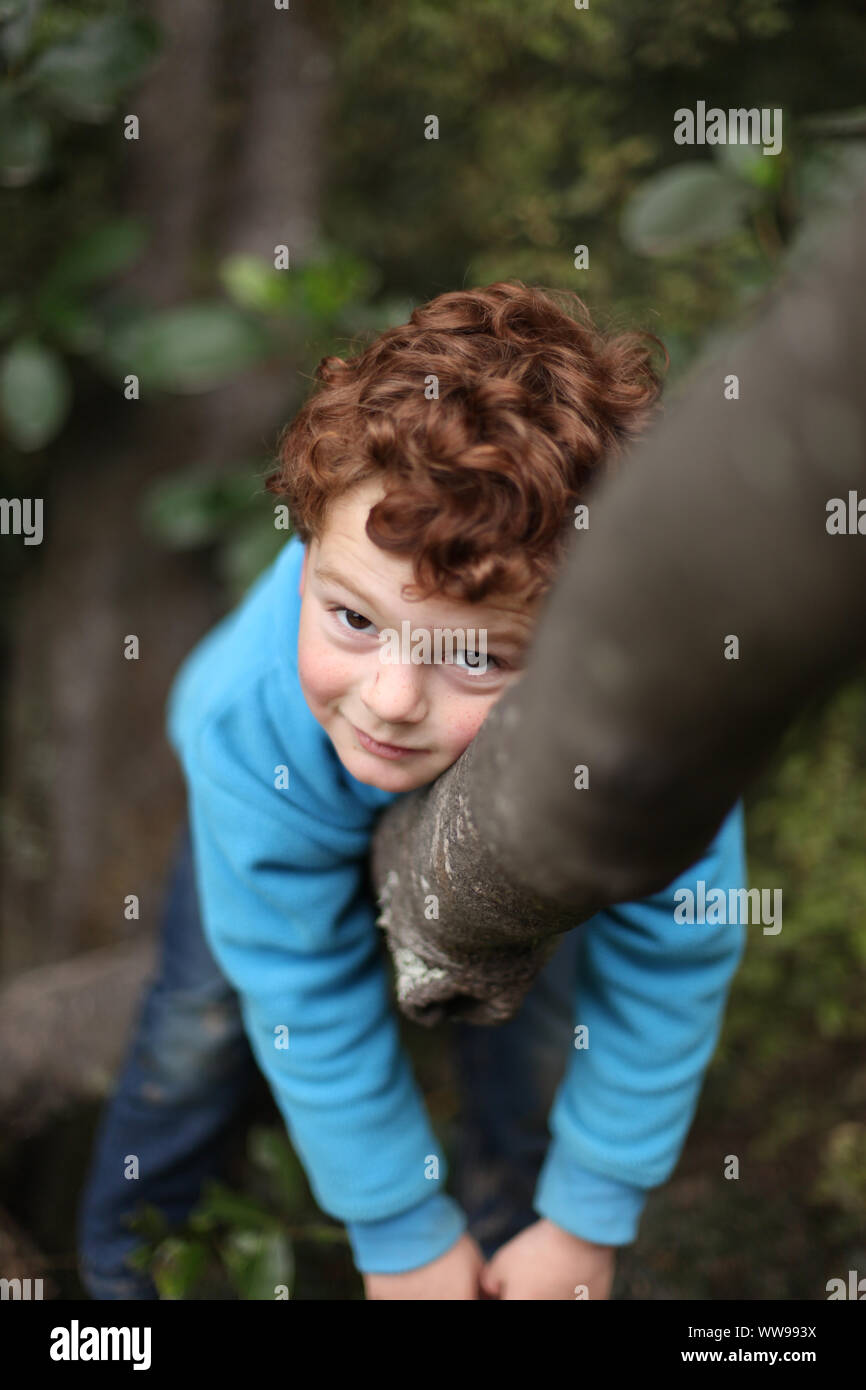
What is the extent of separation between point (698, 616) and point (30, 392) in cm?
180

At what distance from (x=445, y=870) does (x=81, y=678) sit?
1.76m

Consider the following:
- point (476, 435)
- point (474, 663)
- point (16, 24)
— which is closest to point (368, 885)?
point (474, 663)

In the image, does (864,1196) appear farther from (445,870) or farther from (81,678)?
(81,678)

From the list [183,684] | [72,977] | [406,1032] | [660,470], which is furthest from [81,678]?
[660,470]

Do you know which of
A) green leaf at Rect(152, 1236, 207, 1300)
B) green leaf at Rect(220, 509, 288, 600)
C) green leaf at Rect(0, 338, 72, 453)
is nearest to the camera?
green leaf at Rect(152, 1236, 207, 1300)

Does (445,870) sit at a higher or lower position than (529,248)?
lower

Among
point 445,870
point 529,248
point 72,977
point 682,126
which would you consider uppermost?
point 682,126

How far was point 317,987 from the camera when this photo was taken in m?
1.15

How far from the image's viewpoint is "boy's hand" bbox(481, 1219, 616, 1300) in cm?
119

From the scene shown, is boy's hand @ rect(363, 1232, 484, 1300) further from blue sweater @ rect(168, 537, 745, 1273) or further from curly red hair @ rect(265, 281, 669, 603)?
curly red hair @ rect(265, 281, 669, 603)

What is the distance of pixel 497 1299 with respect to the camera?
121cm

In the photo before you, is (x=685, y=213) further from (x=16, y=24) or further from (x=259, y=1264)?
(x=259, y=1264)

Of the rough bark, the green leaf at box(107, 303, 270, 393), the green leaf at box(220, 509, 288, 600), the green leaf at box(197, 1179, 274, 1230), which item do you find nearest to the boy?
the green leaf at box(197, 1179, 274, 1230)

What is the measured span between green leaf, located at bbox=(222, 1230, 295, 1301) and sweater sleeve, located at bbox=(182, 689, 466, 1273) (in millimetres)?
275
